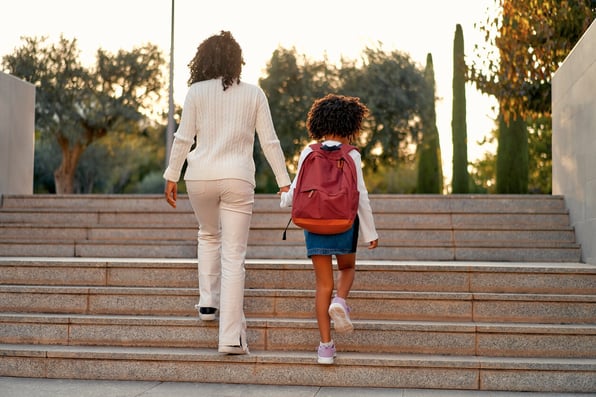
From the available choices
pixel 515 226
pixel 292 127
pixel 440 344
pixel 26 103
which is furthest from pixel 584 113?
pixel 292 127

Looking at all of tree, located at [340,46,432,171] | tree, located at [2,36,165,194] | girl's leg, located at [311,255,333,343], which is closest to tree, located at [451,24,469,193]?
tree, located at [340,46,432,171]

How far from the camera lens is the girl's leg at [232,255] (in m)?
6.05

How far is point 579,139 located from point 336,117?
4.35 metres

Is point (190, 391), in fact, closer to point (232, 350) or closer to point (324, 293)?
point (232, 350)

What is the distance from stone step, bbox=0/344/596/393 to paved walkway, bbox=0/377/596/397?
0.09m

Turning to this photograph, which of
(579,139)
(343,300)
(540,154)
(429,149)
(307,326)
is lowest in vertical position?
(307,326)

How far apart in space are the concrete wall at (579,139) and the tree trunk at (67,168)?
2311 centimetres

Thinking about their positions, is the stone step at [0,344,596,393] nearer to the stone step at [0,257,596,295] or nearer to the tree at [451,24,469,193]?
the stone step at [0,257,596,295]

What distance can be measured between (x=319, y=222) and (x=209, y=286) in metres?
1.06

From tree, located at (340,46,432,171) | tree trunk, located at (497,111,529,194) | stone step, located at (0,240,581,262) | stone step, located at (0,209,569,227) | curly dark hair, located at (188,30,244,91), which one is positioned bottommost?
stone step, located at (0,240,581,262)

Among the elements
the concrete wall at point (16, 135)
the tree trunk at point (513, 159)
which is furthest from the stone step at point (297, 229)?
the tree trunk at point (513, 159)

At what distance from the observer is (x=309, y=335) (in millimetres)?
6504

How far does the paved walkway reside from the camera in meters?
5.77

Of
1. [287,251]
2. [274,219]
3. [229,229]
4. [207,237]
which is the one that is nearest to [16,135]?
[274,219]
